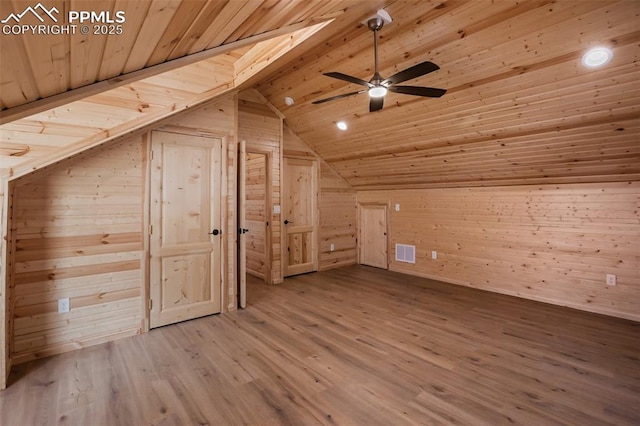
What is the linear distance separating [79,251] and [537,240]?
5.48 meters

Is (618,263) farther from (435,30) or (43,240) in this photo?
(43,240)

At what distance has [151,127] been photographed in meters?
3.21

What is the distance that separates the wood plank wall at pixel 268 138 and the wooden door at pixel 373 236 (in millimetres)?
2109

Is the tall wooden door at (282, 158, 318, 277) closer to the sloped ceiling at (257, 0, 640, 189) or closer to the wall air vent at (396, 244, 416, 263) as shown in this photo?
the sloped ceiling at (257, 0, 640, 189)

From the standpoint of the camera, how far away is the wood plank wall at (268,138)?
15.6 ft

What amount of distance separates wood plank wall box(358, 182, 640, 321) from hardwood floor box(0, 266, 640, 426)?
1.25 ft

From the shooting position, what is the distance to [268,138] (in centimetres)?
501

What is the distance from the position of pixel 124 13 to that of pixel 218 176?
9.07 feet

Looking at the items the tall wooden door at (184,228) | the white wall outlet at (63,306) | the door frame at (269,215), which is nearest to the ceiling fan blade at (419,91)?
the tall wooden door at (184,228)

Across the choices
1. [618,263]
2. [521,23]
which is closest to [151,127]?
[521,23]

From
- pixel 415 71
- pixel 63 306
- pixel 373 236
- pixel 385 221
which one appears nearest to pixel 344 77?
pixel 415 71

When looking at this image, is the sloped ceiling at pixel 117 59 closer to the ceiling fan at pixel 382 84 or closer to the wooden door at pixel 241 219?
the ceiling fan at pixel 382 84

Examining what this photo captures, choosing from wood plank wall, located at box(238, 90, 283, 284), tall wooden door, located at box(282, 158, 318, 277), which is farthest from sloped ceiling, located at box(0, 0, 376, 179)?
tall wooden door, located at box(282, 158, 318, 277)

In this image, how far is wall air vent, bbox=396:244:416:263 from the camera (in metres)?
5.72
